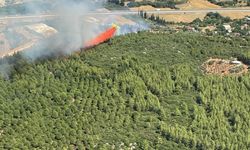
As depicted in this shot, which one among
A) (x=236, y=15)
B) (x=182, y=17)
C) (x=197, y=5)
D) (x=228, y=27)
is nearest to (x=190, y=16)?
(x=182, y=17)

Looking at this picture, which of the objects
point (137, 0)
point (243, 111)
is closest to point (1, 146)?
point (243, 111)

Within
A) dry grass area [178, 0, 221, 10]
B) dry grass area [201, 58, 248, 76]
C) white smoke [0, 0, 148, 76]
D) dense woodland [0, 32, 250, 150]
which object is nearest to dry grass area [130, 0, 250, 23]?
dry grass area [178, 0, 221, 10]

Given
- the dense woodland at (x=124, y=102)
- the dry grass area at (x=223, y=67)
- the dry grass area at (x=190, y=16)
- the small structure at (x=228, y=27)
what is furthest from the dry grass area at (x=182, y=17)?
the dry grass area at (x=223, y=67)

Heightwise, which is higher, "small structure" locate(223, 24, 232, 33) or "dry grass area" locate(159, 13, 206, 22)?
"dry grass area" locate(159, 13, 206, 22)

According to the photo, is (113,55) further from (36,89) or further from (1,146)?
(1,146)

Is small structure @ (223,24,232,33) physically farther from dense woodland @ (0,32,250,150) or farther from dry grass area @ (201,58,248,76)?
dry grass area @ (201,58,248,76)

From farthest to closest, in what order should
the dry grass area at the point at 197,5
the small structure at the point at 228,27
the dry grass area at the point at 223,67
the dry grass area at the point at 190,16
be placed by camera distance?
the dry grass area at the point at 197,5 → the dry grass area at the point at 190,16 → the small structure at the point at 228,27 → the dry grass area at the point at 223,67

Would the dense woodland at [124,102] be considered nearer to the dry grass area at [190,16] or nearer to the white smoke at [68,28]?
the white smoke at [68,28]
